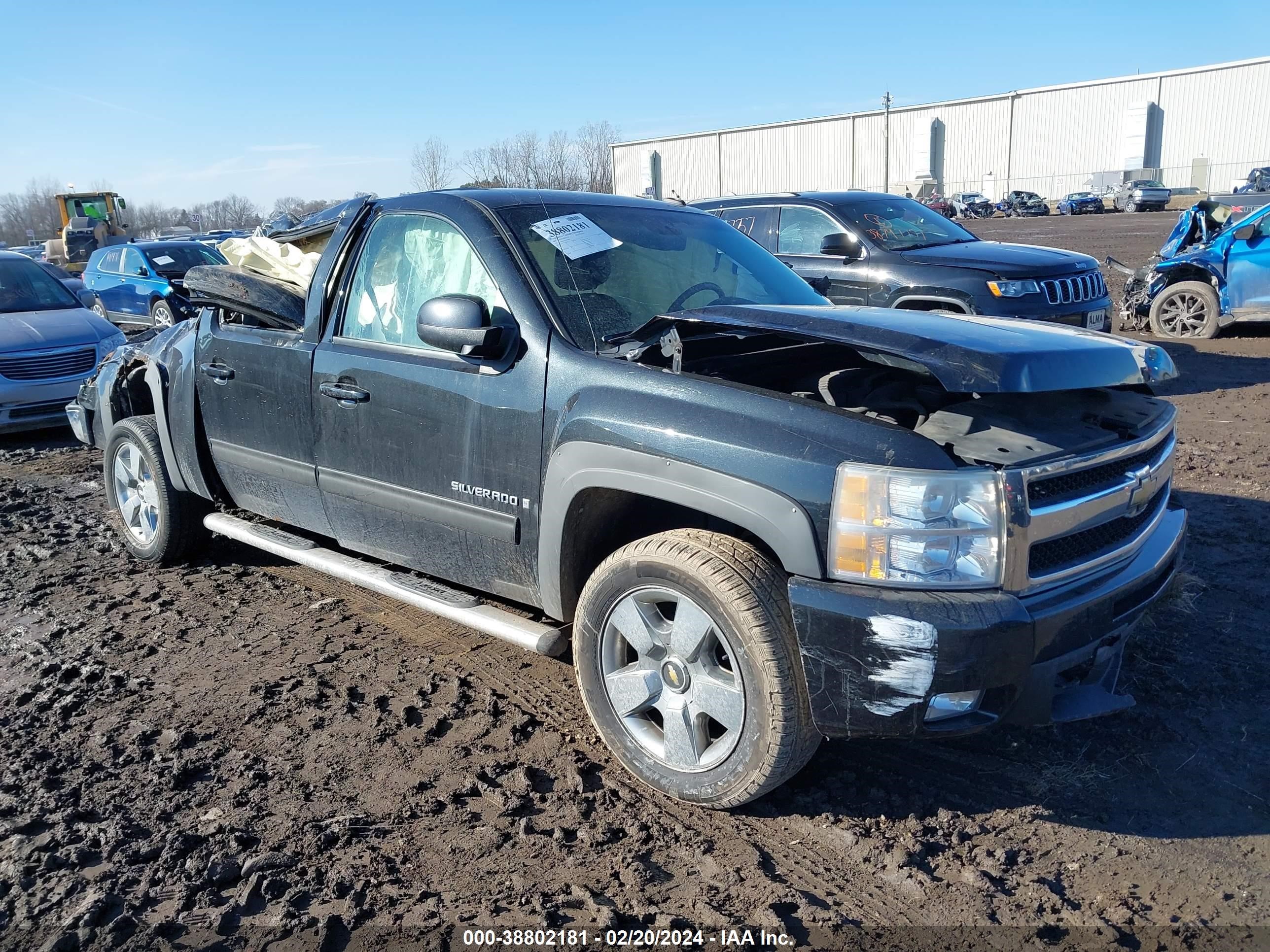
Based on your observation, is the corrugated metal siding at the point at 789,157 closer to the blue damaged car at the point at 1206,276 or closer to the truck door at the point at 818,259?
the blue damaged car at the point at 1206,276

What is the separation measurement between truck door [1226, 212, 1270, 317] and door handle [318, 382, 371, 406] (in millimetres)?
10872

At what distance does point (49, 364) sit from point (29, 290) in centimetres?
160

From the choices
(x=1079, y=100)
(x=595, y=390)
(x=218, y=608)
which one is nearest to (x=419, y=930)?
(x=595, y=390)

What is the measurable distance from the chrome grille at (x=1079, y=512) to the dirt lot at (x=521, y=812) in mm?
787

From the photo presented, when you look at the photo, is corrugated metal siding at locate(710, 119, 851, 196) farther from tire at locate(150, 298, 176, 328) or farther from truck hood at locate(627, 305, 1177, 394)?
truck hood at locate(627, 305, 1177, 394)

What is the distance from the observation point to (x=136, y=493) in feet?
18.0

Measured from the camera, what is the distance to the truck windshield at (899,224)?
8.81 metres

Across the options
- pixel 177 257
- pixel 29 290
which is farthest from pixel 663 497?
pixel 177 257

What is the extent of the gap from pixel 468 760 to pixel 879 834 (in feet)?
4.48

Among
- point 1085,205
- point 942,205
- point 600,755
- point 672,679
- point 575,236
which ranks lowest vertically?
point 600,755

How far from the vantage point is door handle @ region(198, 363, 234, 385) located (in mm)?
4475

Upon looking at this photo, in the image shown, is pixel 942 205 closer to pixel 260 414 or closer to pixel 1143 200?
pixel 1143 200

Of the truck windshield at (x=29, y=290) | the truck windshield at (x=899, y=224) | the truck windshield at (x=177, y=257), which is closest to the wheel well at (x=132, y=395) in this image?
the truck windshield at (x=29, y=290)

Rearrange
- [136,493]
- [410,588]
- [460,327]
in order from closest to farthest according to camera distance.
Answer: [460,327] → [410,588] → [136,493]
